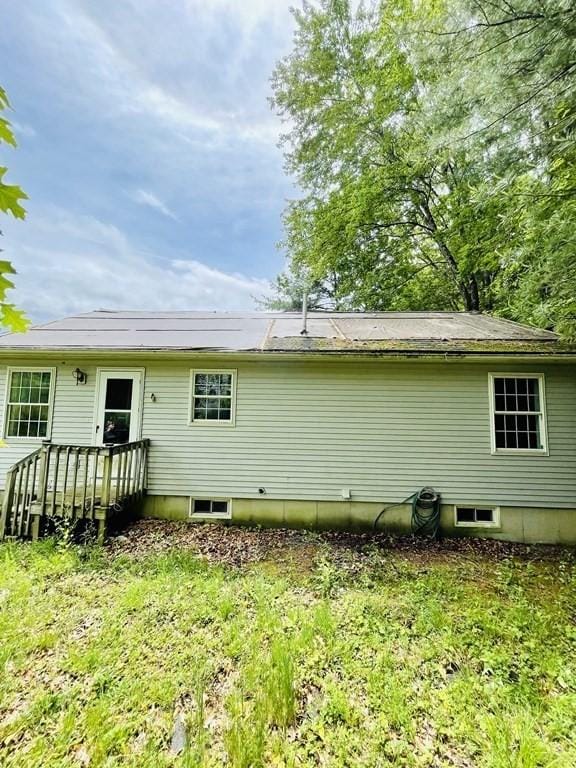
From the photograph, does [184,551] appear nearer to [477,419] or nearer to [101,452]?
[101,452]

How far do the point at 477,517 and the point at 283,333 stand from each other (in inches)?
188

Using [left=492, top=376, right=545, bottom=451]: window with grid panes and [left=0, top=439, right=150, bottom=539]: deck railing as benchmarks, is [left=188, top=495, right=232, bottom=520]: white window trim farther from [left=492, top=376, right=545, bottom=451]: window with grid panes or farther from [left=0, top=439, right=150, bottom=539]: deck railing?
[left=492, top=376, right=545, bottom=451]: window with grid panes

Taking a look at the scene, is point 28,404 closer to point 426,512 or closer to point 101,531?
point 101,531

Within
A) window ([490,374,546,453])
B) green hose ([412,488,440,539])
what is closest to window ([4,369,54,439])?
green hose ([412,488,440,539])

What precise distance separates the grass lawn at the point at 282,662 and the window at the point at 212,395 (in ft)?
7.80

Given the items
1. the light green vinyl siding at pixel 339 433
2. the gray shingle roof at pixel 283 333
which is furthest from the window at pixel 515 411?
the gray shingle roof at pixel 283 333

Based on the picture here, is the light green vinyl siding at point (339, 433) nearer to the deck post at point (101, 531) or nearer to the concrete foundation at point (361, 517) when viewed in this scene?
the concrete foundation at point (361, 517)

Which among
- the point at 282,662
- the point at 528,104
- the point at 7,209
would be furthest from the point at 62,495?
the point at 528,104

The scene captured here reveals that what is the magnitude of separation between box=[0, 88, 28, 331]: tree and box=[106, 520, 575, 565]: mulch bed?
14.6 ft

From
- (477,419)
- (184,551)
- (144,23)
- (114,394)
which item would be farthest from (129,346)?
(144,23)

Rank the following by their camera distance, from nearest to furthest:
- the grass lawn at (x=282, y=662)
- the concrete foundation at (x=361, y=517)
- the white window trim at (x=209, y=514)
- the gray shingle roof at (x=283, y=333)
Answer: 1. the grass lawn at (x=282, y=662)
2. the concrete foundation at (x=361, y=517)
3. the gray shingle roof at (x=283, y=333)
4. the white window trim at (x=209, y=514)

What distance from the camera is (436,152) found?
673cm

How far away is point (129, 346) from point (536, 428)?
7.12 metres

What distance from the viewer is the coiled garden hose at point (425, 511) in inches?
231
